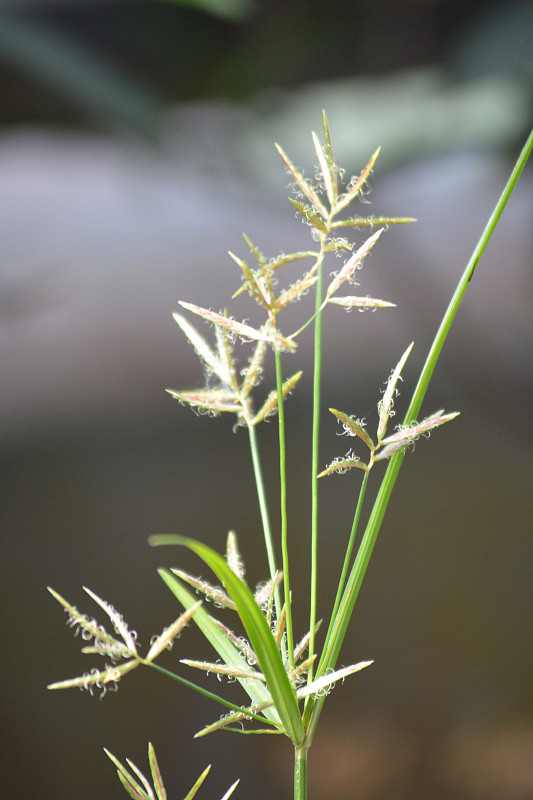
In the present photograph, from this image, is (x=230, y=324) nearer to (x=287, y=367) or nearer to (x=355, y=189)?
(x=355, y=189)

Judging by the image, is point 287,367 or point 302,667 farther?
point 287,367

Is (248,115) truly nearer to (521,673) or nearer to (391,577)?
(391,577)

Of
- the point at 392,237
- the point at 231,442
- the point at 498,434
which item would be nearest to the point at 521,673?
the point at 498,434

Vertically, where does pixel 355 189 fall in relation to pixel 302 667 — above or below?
above

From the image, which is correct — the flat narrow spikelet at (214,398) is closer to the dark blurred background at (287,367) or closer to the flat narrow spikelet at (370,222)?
the flat narrow spikelet at (370,222)

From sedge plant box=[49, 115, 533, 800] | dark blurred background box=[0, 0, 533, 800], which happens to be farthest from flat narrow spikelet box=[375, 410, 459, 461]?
dark blurred background box=[0, 0, 533, 800]

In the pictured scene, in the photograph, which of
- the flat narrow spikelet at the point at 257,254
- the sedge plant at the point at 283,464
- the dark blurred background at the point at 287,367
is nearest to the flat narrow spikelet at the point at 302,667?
the sedge plant at the point at 283,464

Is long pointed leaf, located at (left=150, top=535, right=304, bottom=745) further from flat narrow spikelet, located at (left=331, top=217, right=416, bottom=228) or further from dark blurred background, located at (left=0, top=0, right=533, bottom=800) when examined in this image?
dark blurred background, located at (left=0, top=0, right=533, bottom=800)

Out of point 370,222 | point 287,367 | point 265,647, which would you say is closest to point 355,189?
point 370,222
